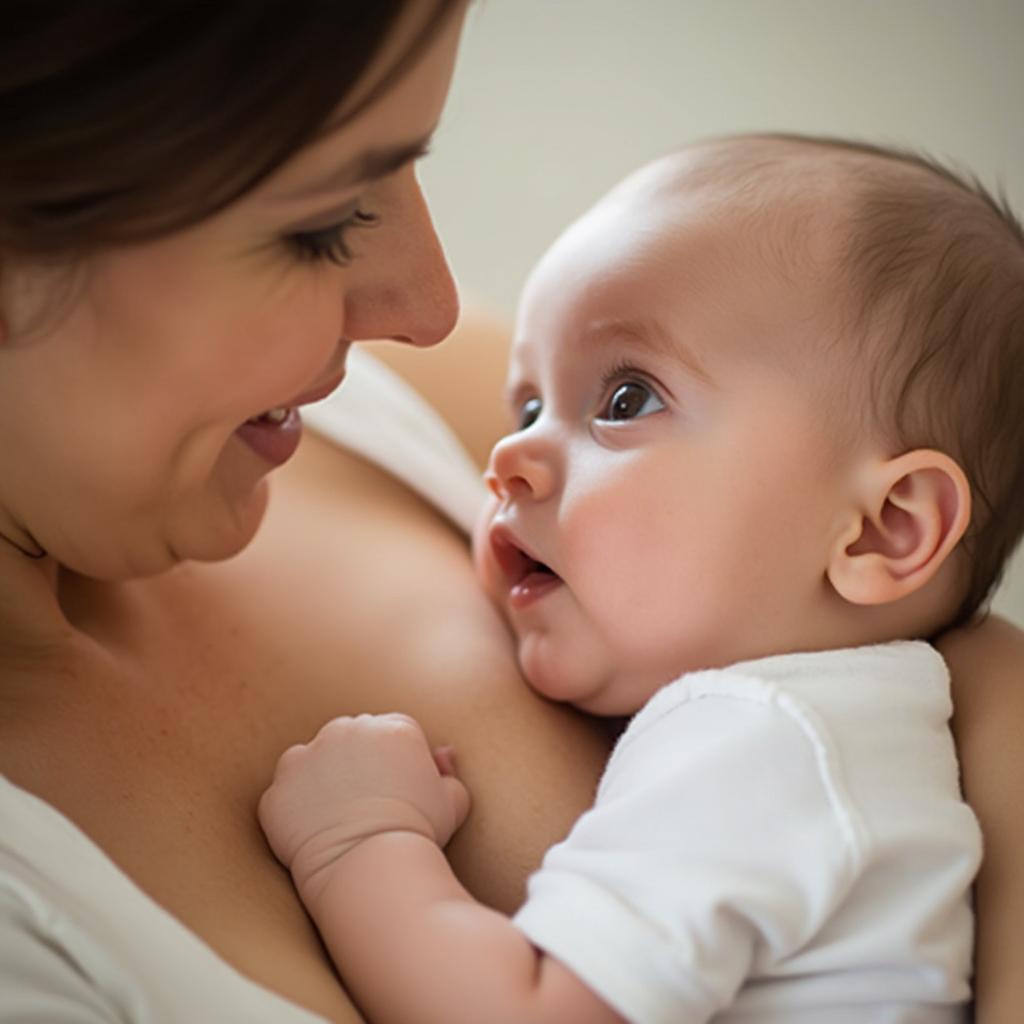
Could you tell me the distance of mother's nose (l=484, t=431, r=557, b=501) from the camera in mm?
1106

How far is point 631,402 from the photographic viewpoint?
110 centimetres

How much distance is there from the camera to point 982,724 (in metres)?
1.03

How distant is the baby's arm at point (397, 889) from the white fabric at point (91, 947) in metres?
0.09

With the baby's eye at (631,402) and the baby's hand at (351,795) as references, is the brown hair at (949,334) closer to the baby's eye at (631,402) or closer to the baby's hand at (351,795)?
the baby's eye at (631,402)

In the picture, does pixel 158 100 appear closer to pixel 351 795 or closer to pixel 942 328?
pixel 351 795

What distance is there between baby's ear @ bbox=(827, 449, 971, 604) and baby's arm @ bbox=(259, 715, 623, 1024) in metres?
0.35

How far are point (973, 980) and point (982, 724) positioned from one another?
200 millimetres

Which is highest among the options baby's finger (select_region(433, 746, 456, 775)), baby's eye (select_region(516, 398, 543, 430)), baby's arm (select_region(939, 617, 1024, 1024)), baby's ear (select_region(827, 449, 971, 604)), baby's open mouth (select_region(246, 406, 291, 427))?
baby's open mouth (select_region(246, 406, 291, 427))

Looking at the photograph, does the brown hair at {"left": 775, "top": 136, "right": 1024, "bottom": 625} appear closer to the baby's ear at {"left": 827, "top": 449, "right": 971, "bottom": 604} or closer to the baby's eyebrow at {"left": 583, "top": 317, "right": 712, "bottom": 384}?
the baby's ear at {"left": 827, "top": 449, "right": 971, "bottom": 604}

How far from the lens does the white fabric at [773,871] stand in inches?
31.7

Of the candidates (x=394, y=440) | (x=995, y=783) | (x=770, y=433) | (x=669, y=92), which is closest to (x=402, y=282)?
(x=770, y=433)

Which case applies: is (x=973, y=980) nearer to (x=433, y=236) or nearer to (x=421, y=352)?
(x=433, y=236)

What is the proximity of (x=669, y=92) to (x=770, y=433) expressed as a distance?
1.69 metres

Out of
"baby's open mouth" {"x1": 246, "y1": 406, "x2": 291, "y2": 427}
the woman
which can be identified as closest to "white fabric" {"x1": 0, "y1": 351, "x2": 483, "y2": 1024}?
the woman
